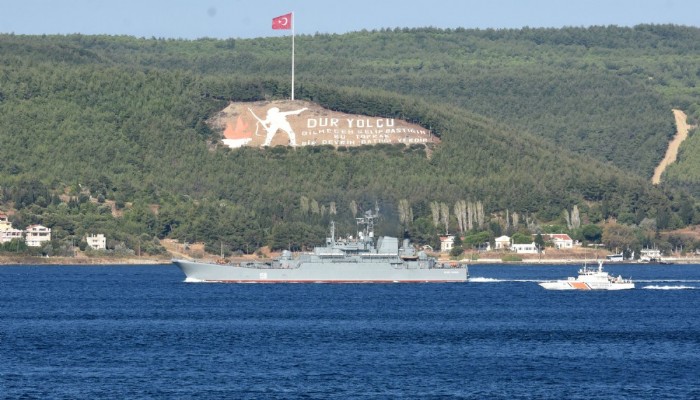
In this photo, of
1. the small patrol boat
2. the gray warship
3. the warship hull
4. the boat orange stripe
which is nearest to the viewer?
the boat orange stripe

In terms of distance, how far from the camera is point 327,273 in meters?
151

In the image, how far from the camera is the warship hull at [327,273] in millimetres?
151125

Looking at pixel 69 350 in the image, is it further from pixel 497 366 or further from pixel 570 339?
pixel 570 339

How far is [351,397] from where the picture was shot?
2798 inches

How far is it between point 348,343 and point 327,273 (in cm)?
5799

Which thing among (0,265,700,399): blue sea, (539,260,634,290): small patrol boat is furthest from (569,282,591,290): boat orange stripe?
(0,265,700,399): blue sea

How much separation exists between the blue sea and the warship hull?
2.36 metres

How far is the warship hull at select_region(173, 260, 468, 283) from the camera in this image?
A: 15112cm

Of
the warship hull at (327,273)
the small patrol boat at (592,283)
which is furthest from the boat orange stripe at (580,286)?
the warship hull at (327,273)

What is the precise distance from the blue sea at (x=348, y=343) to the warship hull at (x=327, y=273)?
236 cm

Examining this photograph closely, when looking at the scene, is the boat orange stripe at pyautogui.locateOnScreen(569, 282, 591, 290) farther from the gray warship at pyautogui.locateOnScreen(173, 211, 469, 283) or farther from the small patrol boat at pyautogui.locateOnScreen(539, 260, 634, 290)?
the gray warship at pyautogui.locateOnScreen(173, 211, 469, 283)

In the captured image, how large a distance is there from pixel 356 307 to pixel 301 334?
931 inches

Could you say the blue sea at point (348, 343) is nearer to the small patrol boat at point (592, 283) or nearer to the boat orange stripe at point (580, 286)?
the boat orange stripe at point (580, 286)

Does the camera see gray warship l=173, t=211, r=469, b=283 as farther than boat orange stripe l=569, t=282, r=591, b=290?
Yes
